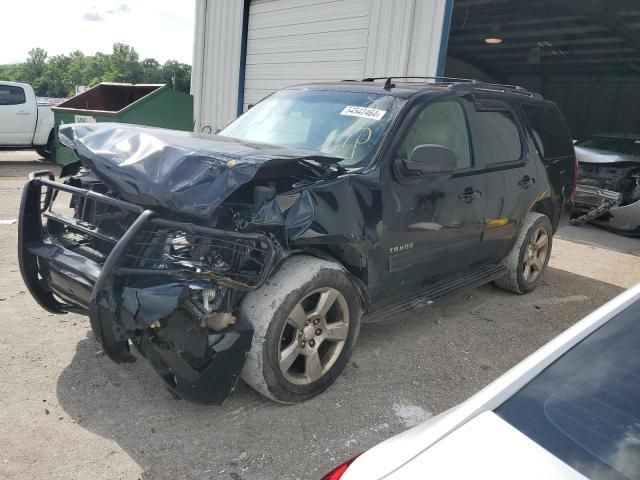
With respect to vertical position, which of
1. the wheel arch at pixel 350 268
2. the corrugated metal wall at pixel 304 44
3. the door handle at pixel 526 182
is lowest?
the wheel arch at pixel 350 268

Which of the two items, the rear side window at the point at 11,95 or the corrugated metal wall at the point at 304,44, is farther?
the rear side window at the point at 11,95

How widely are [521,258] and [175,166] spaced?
345cm

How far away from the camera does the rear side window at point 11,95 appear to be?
39.1 feet

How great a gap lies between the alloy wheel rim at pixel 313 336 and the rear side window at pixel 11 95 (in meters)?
11.9

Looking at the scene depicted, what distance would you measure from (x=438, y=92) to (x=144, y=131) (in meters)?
2.06

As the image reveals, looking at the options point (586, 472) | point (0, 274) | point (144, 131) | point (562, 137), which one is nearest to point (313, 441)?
point (586, 472)

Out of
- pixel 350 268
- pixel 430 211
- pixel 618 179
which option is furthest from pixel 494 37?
pixel 350 268

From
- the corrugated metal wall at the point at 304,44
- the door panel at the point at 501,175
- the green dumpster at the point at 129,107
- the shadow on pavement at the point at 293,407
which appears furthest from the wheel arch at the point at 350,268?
the green dumpster at the point at 129,107

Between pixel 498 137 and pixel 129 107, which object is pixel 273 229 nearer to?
pixel 498 137

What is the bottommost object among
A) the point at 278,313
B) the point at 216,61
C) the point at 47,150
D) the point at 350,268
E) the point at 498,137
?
the point at 47,150

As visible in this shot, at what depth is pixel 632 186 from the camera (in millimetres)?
8398

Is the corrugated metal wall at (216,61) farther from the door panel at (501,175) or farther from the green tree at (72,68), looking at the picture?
the green tree at (72,68)

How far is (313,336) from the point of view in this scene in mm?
2920

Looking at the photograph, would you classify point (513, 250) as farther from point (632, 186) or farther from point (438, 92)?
point (632, 186)
